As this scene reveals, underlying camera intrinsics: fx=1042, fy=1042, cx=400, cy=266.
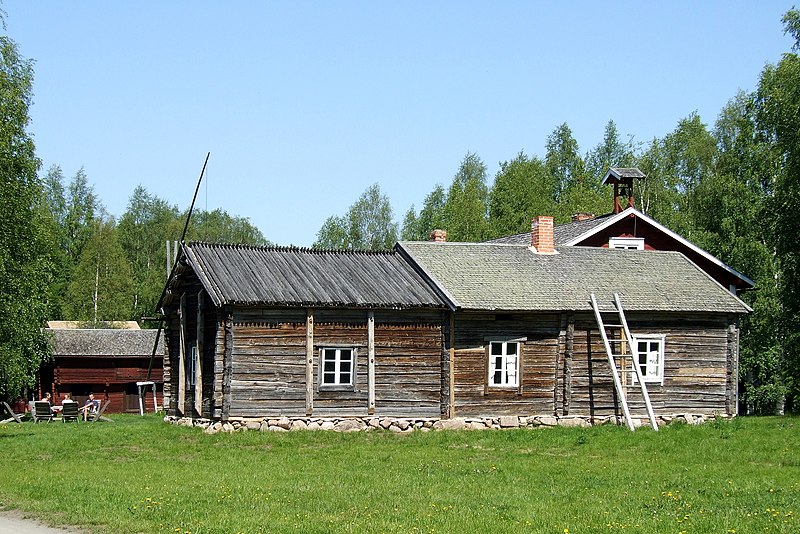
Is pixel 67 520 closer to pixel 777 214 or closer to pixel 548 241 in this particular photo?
pixel 548 241

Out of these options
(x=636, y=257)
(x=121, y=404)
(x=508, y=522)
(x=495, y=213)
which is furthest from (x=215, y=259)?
(x=495, y=213)

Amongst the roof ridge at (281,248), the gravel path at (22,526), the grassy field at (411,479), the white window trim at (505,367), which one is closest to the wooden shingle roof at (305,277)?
the roof ridge at (281,248)

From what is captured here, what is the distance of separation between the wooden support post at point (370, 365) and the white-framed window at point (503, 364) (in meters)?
3.49

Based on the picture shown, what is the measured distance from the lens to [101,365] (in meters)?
50.5

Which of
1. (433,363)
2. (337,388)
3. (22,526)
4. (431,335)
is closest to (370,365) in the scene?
(337,388)

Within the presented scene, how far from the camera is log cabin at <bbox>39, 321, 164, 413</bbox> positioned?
49.9 meters

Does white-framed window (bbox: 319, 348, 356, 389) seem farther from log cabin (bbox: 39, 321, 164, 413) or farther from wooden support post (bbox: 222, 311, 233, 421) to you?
log cabin (bbox: 39, 321, 164, 413)

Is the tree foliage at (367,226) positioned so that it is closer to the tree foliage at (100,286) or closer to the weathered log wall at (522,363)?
the tree foliage at (100,286)

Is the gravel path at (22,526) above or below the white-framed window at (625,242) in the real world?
below

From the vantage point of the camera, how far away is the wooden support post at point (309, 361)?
27109 mm

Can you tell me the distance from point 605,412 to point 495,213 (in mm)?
31956

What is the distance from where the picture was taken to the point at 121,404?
51.2m

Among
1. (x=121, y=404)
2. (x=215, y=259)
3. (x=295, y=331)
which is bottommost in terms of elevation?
(x=121, y=404)

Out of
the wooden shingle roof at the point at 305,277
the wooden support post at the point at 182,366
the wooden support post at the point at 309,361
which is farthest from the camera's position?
the wooden support post at the point at 182,366
